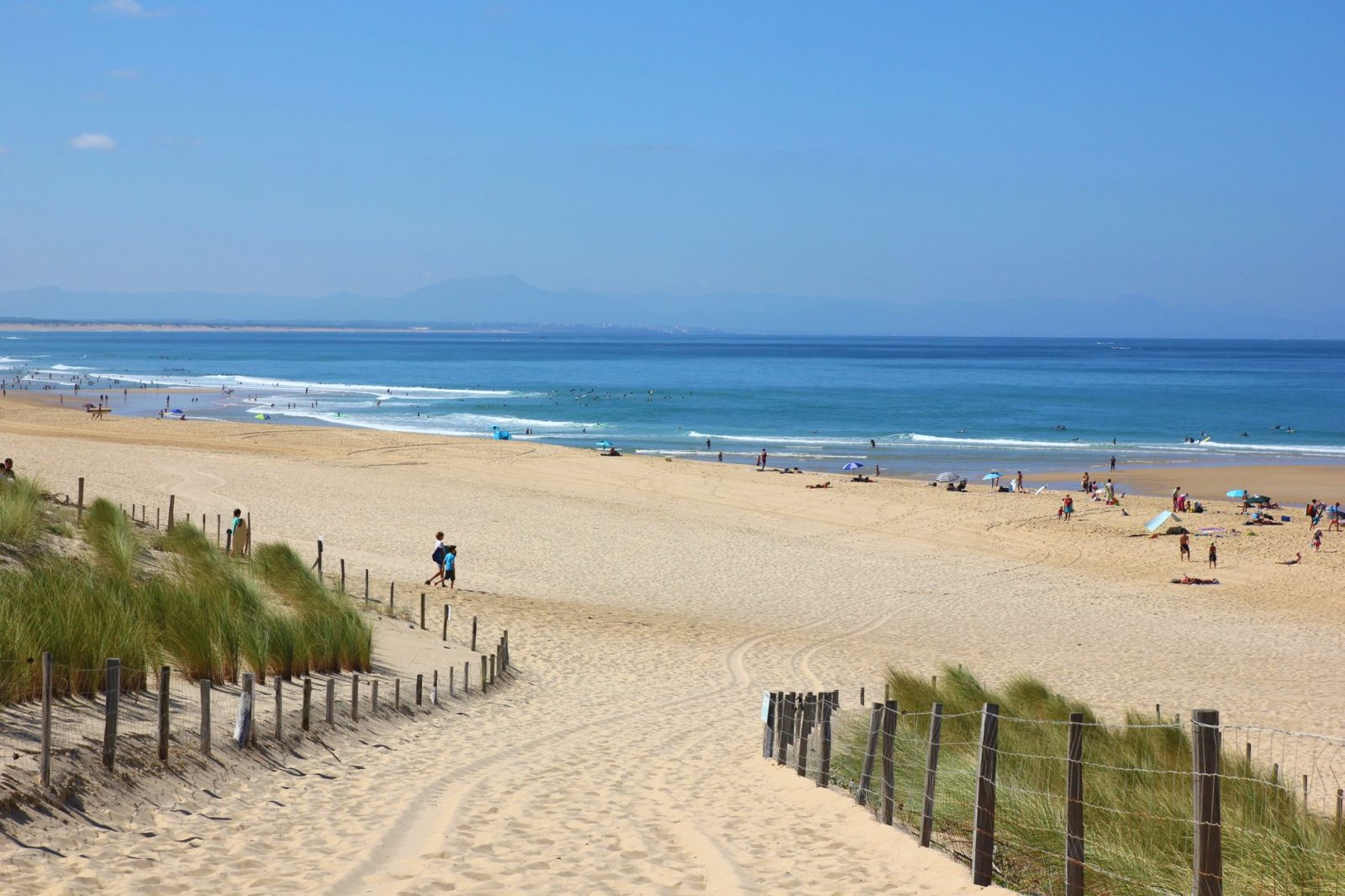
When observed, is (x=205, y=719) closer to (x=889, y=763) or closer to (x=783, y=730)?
(x=889, y=763)

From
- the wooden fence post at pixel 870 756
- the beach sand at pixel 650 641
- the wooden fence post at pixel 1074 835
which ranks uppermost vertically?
the wooden fence post at pixel 1074 835

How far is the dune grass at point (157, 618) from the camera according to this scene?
8.07 metres

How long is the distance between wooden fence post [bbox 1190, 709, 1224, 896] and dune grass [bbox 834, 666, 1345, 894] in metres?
0.53

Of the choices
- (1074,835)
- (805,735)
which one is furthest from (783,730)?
(1074,835)

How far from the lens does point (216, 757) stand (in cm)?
786

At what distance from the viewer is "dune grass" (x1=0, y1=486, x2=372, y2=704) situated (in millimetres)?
8070

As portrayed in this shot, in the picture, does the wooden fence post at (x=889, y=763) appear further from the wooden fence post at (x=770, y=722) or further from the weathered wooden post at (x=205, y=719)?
the weathered wooden post at (x=205, y=719)

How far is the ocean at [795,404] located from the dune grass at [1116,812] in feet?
128

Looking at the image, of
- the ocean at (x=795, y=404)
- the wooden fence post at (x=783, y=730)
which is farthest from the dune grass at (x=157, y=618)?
the ocean at (x=795, y=404)

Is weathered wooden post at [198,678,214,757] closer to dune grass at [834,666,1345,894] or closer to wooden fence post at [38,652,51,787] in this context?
wooden fence post at [38,652,51,787]

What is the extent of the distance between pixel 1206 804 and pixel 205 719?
6.23 m

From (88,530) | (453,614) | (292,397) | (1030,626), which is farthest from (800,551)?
(292,397)

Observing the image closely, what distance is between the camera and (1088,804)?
6.84 m

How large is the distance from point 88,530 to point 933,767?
13132mm
